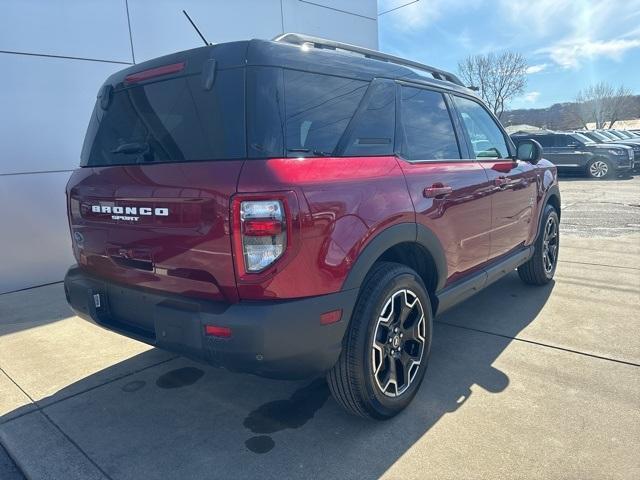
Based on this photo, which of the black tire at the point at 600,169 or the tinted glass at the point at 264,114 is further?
the black tire at the point at 600,169

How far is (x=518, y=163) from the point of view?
423 centimetres

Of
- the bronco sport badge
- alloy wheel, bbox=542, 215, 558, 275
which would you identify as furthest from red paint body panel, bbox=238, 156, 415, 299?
alloy wheel, bbox=542, 215, 558, 275

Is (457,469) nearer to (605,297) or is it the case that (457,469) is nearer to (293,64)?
(293,64)

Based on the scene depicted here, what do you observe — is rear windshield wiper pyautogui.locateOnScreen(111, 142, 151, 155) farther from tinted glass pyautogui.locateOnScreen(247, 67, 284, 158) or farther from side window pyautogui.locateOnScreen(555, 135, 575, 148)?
side window pyautogui.locateOnScreen(555, 135, 575, 148)

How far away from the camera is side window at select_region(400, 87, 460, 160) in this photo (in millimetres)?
2908

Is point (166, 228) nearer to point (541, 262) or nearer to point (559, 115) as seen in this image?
point (541, 262)

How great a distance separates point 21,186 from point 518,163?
17.8 ft

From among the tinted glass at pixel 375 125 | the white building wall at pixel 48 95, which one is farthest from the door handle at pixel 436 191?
the white building wall at pixel 48 95

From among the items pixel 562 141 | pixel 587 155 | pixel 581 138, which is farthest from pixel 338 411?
pixel 581 138

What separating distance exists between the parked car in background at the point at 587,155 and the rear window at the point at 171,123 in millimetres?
16608

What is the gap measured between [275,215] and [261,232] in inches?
3.7

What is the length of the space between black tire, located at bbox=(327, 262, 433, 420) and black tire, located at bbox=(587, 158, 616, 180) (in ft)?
56.7

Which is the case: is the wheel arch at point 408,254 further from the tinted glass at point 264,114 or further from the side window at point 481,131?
the side window at point 481,131

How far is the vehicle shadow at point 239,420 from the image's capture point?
91.9 inches
